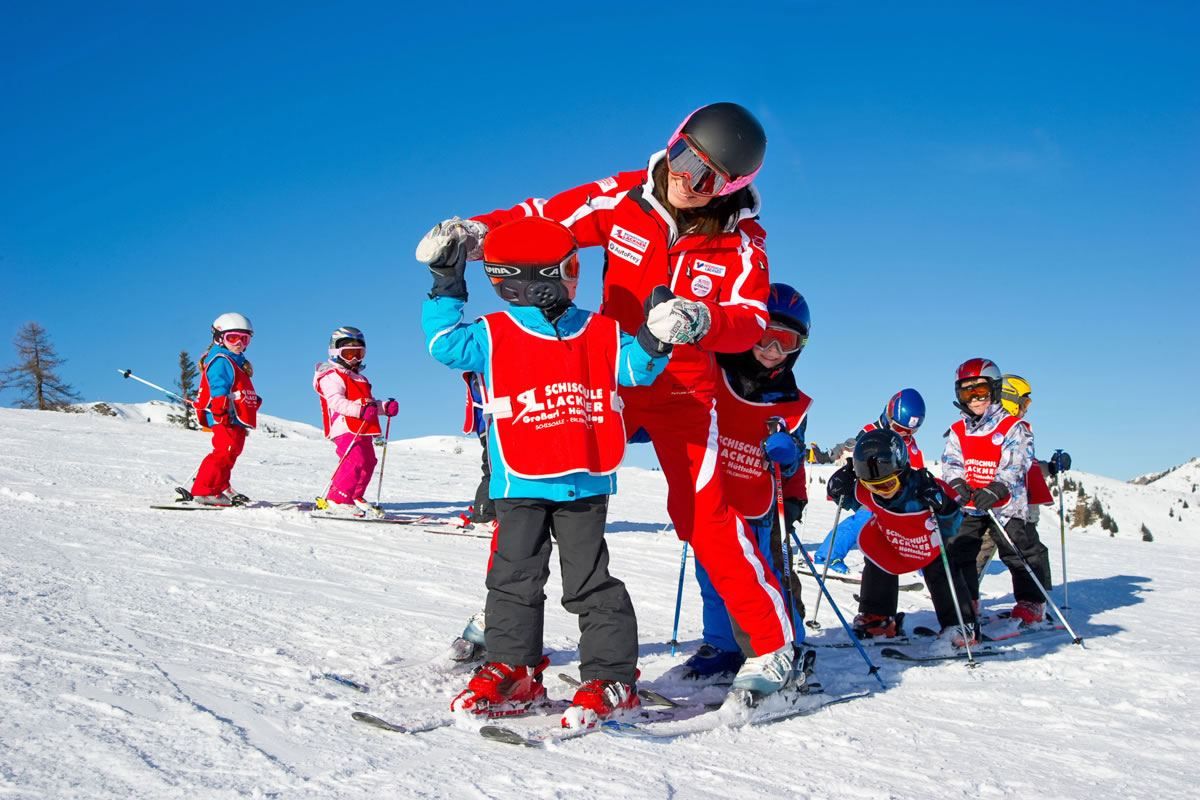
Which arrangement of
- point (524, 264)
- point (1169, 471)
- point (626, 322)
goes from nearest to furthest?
point (524, 264) < point (626, 322) < point (1169, 471)

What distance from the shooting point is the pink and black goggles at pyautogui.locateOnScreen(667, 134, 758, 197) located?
3971 mm

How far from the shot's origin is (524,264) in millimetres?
3586

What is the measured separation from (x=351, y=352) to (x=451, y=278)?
309 inches

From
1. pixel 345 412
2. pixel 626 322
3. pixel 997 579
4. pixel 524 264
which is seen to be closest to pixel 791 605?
pixel 626 322

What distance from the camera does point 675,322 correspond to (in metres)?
3.36

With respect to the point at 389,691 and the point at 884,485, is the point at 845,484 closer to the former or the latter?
the point at 884,485

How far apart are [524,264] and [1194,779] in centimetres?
308

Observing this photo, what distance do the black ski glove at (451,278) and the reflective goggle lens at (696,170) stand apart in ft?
3.65

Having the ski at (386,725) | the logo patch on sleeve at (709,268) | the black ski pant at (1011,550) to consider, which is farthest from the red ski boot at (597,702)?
the black ski pant at (1011,550)

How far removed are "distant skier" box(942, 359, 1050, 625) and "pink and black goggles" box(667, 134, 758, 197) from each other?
4.19 m

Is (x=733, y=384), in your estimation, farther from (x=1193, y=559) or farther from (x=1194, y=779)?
(x=1193, y=559)

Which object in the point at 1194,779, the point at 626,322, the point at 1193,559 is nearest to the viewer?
the point at 1194,779

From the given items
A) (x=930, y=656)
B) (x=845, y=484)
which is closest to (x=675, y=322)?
(x=845, y=484)

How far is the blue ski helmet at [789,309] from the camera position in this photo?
4.72 m
